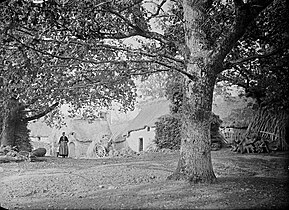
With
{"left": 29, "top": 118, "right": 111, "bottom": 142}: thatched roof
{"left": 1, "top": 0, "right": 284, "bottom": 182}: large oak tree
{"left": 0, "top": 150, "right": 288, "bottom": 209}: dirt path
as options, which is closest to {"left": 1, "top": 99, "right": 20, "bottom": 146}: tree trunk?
{"left": 0, "top": 150, "right": 288, "bottom": 209}: dirt path

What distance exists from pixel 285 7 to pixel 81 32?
375 cm

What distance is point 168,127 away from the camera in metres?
13.4

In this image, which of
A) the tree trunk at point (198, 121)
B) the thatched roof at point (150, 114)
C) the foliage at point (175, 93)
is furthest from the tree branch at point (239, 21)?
the thatched roof at point (150, 114)

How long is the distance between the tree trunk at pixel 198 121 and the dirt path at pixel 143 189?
0.23 m

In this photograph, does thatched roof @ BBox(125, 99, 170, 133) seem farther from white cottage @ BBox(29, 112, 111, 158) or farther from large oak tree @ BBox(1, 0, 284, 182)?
large oak tree @ BBox(1, 0, 284, 182)

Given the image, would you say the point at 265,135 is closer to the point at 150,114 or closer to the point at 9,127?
the point at 9,127

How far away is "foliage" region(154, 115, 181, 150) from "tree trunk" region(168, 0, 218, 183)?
26.9 feet

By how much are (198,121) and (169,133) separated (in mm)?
8610

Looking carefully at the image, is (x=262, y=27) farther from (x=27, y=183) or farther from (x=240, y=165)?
(x=27, y=183)

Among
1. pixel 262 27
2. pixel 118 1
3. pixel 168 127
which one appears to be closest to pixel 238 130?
pixel 168 127

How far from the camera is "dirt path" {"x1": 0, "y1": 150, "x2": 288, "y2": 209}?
389cm

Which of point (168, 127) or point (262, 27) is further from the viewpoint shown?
point (168, 127)

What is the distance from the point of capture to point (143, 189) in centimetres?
481

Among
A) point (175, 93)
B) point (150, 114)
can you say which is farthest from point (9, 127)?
point (150, 114)
